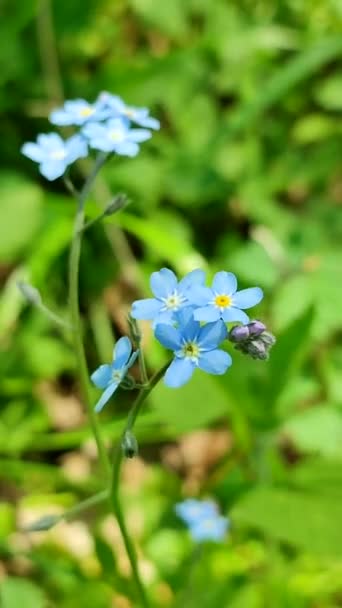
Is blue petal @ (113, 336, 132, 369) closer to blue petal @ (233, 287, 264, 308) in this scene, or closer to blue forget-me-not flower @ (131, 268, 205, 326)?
blue forget-me-not flower @ (131, 268, 205, 326)

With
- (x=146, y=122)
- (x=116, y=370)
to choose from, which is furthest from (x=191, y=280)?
(x=146, y=122)

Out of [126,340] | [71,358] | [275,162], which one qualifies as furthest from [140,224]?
[126,340]

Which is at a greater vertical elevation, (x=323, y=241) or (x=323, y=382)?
(x=323, y=241)

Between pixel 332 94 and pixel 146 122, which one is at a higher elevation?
pixel 332 94

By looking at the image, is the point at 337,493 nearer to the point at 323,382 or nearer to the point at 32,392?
the point at 323,382

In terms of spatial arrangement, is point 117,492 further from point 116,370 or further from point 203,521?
point 203,521

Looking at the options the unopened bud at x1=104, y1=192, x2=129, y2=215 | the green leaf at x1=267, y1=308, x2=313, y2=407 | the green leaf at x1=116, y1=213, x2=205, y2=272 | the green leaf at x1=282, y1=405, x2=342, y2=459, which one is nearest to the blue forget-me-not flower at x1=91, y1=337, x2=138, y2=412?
the unopened bud at x1=104, y1=192, x2=129, y2=215
